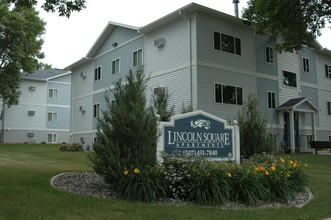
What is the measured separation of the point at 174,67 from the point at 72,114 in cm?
1511

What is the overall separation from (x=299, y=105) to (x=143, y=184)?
1896 cm

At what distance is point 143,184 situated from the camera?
23.0 ft

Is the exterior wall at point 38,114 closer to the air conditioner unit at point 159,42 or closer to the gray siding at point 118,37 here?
the gray siding at point 118,37

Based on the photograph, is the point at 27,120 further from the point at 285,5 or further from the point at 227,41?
the point at 285,5

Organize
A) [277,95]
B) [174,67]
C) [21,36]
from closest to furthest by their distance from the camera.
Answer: [174,67] → [277,95] → [21,36]

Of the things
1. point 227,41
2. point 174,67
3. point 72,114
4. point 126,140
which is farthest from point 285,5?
point 72,114

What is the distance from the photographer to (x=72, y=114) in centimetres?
3222

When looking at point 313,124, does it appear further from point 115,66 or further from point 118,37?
point 118,37

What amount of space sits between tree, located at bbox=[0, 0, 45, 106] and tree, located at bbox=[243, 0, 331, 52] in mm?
20668

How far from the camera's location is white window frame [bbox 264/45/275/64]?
23.3 m

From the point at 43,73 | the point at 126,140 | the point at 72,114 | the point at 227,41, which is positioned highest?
the point at 43,73

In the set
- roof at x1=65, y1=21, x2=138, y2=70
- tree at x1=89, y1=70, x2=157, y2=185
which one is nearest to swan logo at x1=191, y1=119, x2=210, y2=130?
tree at x1=89, y1=70, x2=157, y2=185

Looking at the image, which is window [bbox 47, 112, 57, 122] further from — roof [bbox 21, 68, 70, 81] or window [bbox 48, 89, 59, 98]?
roof [bbox 21, 68, 70, 81]

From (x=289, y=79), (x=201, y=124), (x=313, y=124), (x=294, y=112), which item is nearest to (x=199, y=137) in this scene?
(x=201, y=124)
